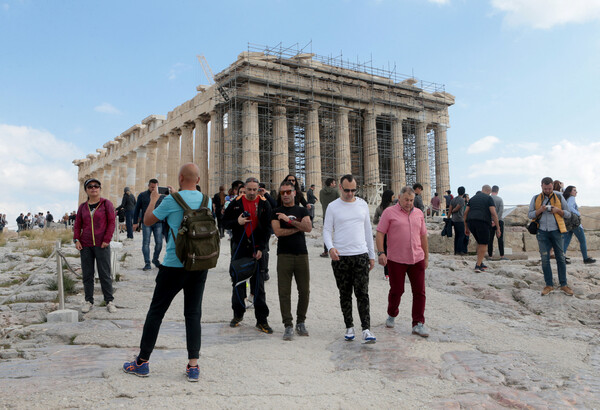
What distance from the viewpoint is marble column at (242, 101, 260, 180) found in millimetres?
27170

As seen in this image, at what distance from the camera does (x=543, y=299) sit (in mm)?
7320

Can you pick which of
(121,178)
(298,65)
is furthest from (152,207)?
(121,178)

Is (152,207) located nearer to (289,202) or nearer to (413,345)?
(289,202)

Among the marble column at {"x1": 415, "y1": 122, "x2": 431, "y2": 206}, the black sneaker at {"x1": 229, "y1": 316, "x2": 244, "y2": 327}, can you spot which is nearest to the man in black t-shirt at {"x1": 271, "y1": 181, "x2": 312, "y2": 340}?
the black sneaker at {"x1": 229, "y1": 316, "x2": 244, "y2": 327}

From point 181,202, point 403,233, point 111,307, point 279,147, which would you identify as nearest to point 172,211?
point 181,202

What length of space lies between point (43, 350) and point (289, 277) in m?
2.56

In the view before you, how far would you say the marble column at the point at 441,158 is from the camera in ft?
122

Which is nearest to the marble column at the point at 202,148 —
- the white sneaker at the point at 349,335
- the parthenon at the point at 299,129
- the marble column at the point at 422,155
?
the parthenon at the point at 299,129

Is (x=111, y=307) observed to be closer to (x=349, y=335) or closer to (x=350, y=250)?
(x=349, y=335)

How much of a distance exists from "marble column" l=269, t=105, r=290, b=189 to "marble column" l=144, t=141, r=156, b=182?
13.5 meters

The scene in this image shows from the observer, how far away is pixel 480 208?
9227 millimetres

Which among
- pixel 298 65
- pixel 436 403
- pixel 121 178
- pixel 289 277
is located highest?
pixel 298 65

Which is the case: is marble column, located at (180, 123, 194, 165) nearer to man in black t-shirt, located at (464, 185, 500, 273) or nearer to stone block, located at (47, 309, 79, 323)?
man in black t-shirt, located at (464, 185, 500, 273)

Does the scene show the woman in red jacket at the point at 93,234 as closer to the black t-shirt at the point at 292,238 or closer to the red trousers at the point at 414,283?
the black t-shirt at the point at 292,238
